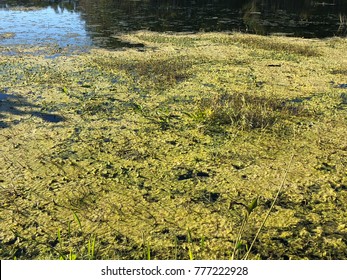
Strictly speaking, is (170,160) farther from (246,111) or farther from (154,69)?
(154,69)

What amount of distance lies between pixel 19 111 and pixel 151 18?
6.47 m

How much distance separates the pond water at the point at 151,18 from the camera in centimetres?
671

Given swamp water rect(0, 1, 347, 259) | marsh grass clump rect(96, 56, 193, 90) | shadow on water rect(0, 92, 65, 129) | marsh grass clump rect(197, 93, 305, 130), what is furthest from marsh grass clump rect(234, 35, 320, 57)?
shadow on water rect(0, 92, 65, 129)

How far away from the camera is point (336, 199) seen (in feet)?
6.42

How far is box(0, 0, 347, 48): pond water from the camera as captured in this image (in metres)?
6.71

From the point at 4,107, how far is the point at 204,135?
5.97ft

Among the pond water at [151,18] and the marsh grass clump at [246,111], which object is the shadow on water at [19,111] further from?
the pond water at [151,18]

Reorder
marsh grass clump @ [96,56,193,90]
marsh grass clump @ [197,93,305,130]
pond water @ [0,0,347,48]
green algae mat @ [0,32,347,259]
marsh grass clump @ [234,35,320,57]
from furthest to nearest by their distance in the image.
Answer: pond water @ [0,0,347,48] < marsh grass clump @ [234,35,320,57] < marsh grass clump @ [96,56,193,90] < marsh grass clump @ [197,93,305,130] < green algae mat @ [0,32,347,259]

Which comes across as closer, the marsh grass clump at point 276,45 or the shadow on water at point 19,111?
the shadow on water at point 19,111

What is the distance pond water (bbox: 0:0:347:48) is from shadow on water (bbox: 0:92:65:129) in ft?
8.94

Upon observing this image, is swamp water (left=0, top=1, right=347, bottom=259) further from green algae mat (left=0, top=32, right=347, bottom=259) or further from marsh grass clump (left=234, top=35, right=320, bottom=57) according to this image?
marsh grass clump (left=234, top=35, right=320, bottom=57)

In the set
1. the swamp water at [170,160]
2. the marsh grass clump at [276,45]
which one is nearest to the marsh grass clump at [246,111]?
the swamp water at [170,160]
